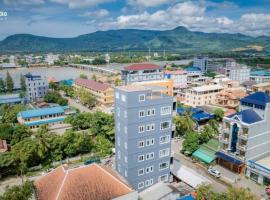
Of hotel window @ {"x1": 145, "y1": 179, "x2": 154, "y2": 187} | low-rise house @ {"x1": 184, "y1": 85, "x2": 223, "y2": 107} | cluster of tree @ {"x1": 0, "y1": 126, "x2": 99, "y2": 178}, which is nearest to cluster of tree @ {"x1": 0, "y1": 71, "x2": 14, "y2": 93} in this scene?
cluster of tree @ {"x1": 0, "y1": 126, "x2": 99, "y2": 178}

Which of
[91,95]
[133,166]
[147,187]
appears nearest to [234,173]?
[147,187]

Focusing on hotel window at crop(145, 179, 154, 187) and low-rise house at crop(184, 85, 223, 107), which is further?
low-rise house at crop(184, 85, 223, 107)

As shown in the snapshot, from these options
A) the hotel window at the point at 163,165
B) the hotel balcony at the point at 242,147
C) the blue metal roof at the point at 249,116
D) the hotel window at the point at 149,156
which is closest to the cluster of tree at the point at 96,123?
the hotel window at the point at 163,165

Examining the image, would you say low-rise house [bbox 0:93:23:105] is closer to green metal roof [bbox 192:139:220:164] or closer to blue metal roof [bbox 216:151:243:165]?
green metal roof [bbox 192:139:220:164]

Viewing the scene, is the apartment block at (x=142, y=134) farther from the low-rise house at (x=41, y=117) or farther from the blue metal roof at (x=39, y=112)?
the blue metal roof at (x=39, y=112)

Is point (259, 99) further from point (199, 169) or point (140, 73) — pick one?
point (140, 73)

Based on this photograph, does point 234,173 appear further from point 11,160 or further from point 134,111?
point 11,160
